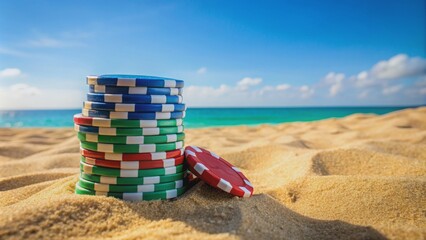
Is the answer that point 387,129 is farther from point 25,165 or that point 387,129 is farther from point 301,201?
point 25,165

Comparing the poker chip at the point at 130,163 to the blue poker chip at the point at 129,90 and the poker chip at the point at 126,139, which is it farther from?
the blue poker chip at the point at 129,90

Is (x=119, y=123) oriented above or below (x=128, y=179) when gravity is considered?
above

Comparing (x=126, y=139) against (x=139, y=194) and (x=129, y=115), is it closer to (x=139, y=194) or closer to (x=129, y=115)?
(x=129, y=115)

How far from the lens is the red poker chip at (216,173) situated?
2943 mm

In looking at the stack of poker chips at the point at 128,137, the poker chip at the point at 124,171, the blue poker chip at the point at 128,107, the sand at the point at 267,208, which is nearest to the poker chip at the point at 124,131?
the stack of poker chips at the point at 128,137

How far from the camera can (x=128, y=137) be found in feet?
9.24

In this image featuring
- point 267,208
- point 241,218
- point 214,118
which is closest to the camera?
point 241,218

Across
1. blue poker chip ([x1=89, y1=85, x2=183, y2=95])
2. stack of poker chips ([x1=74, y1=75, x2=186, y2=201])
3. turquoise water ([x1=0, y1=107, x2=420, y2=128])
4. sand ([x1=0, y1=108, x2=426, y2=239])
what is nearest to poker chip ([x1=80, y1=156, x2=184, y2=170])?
stack of poker chips ([x1=74, y1=75, x2=186, y2=201])

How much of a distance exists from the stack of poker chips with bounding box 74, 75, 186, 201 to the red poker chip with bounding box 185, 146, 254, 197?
0.77 feet

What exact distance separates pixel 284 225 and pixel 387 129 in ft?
22.7

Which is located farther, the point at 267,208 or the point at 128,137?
the point at 267,208

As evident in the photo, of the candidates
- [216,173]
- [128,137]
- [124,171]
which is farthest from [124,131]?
[216,173]

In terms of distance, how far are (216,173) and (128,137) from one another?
802 millimetres

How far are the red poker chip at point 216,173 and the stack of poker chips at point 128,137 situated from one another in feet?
0.77
